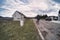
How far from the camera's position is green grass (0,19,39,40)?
1.80 m

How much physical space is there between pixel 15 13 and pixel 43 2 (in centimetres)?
43

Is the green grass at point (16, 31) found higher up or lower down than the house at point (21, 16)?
lower down

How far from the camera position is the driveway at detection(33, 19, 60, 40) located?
180 centimetres

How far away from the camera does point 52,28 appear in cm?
183

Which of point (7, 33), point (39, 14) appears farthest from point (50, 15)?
point (7, 33)

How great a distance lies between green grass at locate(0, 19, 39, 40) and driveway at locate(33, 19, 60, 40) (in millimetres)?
79

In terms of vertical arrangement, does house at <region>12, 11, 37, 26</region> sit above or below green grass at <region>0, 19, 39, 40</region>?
above

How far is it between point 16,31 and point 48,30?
1.48 feet

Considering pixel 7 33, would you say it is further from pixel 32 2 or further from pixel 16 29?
pixel 32 2

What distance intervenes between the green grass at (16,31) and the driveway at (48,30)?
3.1 inches

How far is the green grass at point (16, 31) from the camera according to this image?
1801 millimetres

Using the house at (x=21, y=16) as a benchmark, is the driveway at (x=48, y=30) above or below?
below

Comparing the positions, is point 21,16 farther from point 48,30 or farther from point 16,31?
point 48,30

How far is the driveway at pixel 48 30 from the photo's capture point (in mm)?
1797
